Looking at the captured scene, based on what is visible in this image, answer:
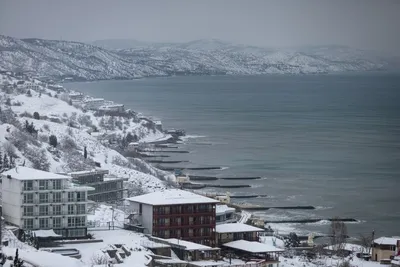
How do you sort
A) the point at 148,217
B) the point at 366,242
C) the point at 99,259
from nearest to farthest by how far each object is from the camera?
1. the point at 99,259
2. the point at 148,217
3. the point at 366,242

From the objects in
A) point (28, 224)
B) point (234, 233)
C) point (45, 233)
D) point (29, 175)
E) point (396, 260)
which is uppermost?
point (29, 175)

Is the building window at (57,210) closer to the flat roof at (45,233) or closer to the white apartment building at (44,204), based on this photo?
the white apartment building at (44,204)

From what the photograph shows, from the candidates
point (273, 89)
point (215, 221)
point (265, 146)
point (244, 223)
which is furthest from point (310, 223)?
point (273, 89)

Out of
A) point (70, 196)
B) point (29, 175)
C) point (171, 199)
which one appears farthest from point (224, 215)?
point (29, 175)

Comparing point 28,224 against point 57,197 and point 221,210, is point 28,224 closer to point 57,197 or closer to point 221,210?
point 57,197

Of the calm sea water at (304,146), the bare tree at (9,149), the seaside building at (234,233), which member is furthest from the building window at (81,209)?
the calm sea water at (304,146)

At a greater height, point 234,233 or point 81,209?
point 81,209
